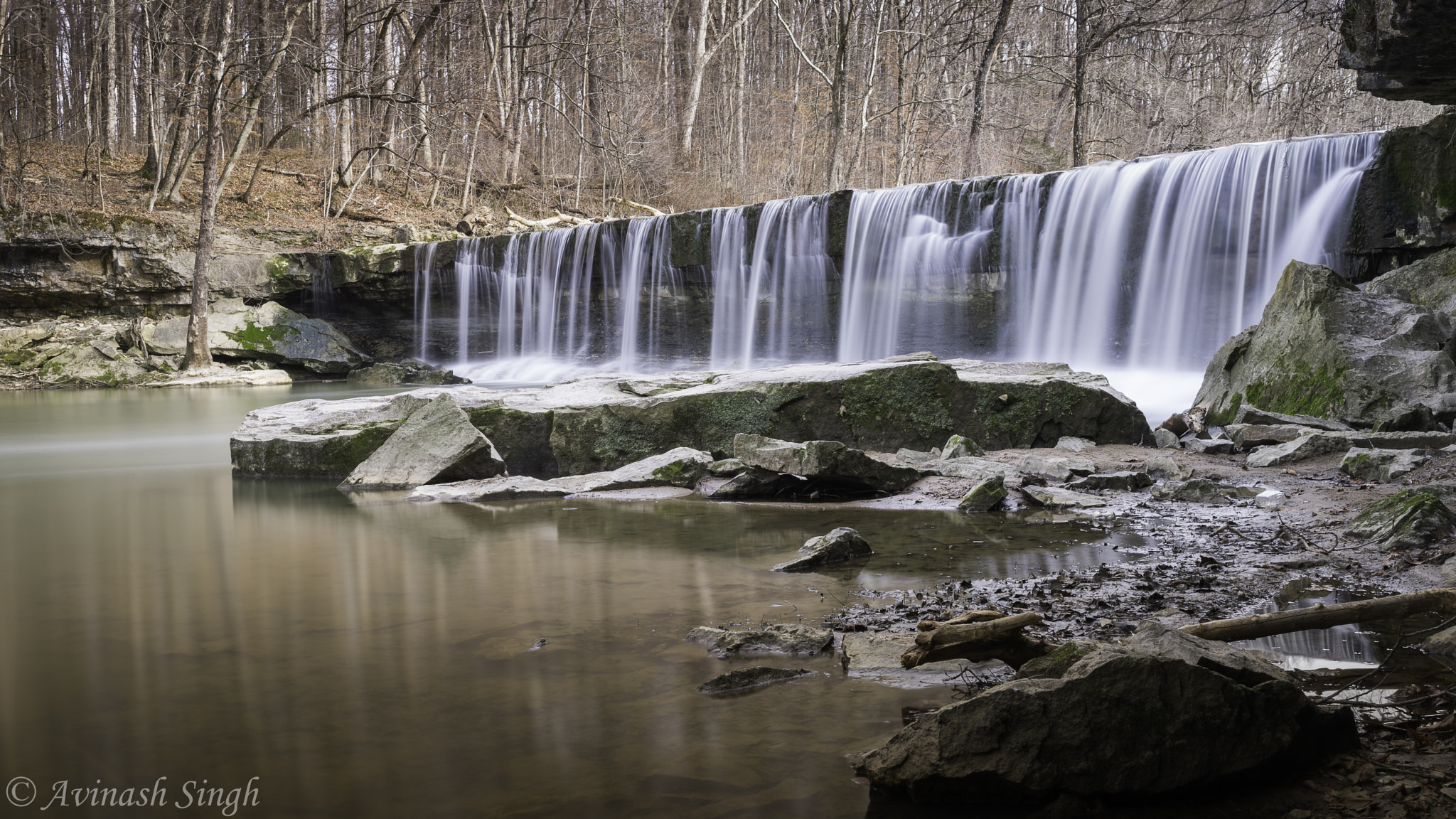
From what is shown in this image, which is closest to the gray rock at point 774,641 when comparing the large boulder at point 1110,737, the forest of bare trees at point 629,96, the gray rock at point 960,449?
the large boulder at point 1110,737

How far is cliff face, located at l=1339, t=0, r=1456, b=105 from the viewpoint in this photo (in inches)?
130

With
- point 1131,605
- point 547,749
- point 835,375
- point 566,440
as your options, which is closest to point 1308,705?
point 1131,605

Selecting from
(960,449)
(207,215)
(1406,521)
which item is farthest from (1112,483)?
(207,215)

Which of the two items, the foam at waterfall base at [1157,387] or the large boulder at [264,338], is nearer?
the foam at waterfall base at [1157,387]

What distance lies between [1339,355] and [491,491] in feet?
21.2

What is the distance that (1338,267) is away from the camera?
9797mm

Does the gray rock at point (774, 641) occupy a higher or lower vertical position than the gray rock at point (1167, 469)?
lower

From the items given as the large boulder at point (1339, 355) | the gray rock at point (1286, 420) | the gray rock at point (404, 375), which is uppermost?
the large boulder at point (1339, 355)

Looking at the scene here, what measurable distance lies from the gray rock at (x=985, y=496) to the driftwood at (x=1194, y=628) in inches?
108

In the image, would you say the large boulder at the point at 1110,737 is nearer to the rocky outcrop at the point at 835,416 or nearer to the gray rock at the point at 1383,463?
the gray rock at the point at 1383,463

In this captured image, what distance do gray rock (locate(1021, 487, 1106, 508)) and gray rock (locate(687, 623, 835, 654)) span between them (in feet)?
8.85

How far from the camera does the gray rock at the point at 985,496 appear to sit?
17.1ft

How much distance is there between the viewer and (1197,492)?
522 cm

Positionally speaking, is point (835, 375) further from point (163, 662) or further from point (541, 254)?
point (541, 254)
